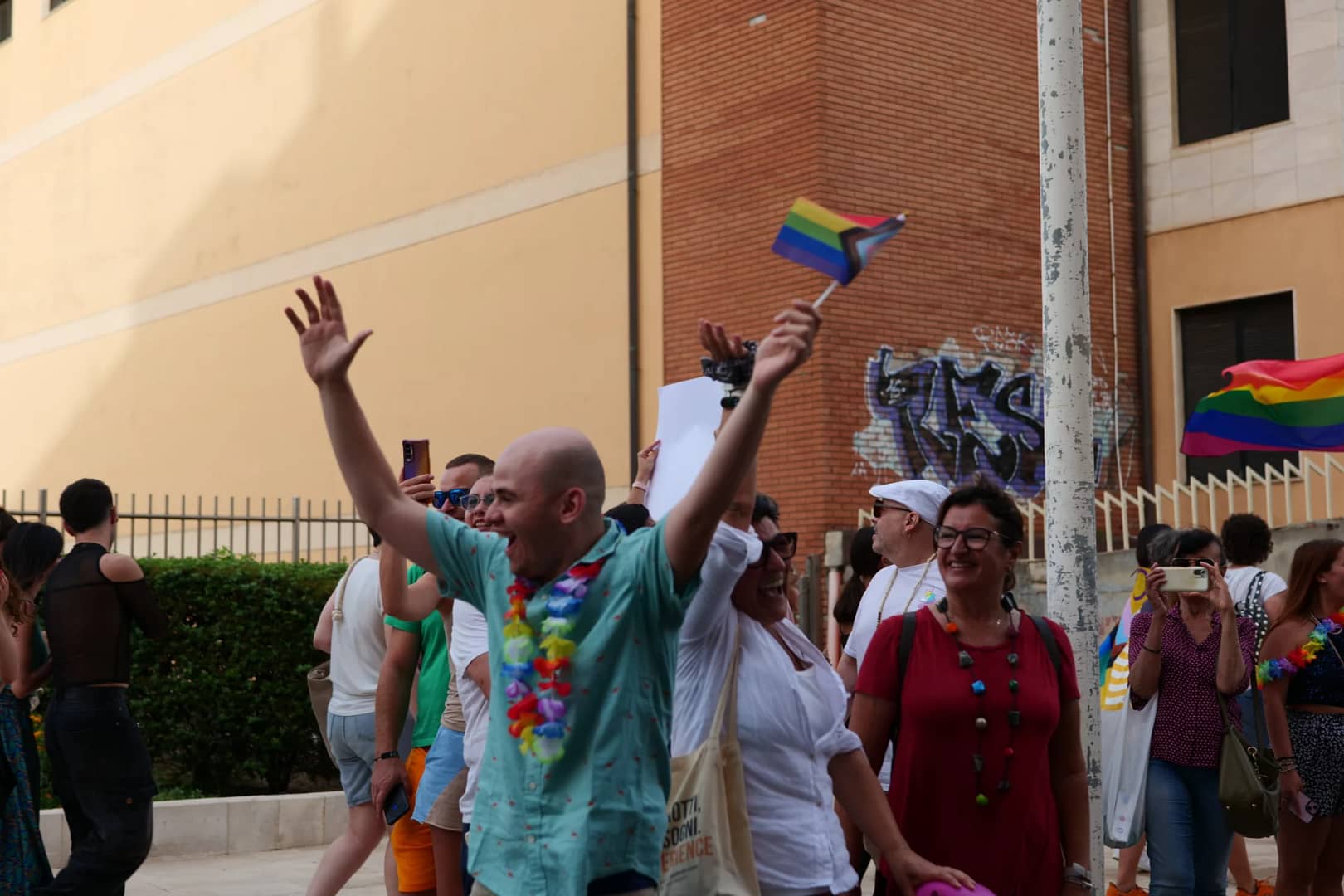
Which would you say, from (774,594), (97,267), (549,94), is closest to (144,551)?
(97,267)

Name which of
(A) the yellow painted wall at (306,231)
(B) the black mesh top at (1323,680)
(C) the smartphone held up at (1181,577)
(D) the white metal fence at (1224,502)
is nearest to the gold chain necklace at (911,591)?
(C) the smartphone held up at (1181,577)

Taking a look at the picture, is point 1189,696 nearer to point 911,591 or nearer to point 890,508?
point 911,591

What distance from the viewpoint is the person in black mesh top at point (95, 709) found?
6848 millimetres

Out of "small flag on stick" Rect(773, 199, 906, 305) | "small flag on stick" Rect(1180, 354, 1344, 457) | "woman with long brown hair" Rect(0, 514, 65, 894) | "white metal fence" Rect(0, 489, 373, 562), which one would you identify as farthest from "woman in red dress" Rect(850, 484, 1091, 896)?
"white metal fence" Rect(0, 489, 373, 562)

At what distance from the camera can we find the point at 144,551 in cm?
2616

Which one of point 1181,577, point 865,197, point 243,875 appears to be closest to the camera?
point 1181,577

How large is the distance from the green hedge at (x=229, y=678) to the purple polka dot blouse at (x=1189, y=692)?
798cm

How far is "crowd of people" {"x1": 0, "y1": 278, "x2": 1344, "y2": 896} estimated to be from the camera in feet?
11.6

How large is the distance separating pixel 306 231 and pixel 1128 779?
19.1 meters

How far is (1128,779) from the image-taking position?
6.48m

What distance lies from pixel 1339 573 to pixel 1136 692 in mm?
1231

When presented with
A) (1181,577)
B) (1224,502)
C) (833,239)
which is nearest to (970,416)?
(1224,502)

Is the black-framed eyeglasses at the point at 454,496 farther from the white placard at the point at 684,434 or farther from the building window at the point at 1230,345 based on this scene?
the building window at the point at 1230,345

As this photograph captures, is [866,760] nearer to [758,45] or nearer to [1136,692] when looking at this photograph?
[1136,692]
